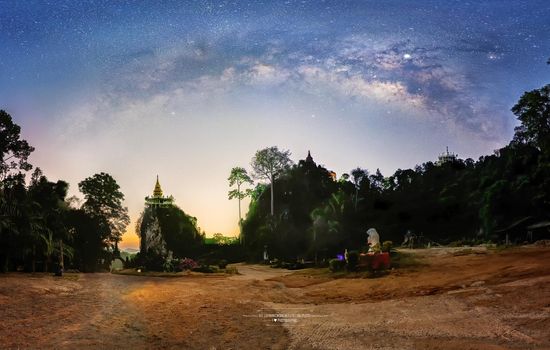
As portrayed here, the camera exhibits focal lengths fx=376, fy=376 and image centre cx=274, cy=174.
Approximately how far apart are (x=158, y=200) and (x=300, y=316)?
43.5 metres

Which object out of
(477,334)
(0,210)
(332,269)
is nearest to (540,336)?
(477,334)

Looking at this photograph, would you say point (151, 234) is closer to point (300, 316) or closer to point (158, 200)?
point (158, 200)

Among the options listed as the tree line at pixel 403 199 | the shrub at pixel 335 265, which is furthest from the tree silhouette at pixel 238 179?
the shrub at pixel 335 265

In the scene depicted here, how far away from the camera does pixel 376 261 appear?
72.2ft

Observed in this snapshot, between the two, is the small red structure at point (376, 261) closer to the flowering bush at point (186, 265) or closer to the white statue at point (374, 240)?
the white statue at point (374, 240)

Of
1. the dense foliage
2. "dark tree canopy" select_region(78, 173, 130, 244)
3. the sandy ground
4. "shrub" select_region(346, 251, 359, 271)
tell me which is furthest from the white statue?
"dark tree canopy" select_region(78, 173, 130, 244)

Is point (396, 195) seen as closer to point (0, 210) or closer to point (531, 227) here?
point (531, 227)

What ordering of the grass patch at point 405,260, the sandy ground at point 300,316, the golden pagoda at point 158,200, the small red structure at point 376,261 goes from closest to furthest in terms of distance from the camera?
the sandy ground at point 300,316 < the small red structure at point 376,261 < the grass patch at point 405,260 < the golden pagoda at point 158,200

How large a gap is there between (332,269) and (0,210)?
803 inches

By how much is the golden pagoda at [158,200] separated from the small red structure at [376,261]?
34.4 metres

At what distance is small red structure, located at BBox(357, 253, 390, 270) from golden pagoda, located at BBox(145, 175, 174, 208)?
113ft

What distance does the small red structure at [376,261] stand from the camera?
22.0 m

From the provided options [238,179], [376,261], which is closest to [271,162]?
[238,179]

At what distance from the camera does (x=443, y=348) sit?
22.3 feet
